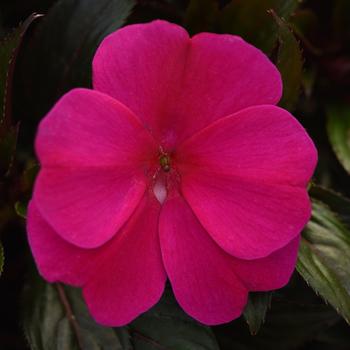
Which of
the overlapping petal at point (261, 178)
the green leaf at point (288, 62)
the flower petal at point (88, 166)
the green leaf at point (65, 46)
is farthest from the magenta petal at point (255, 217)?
the green leaf at point (65, 46)

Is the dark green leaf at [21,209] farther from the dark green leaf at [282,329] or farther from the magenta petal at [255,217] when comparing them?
the dark green leaf at [282,329]

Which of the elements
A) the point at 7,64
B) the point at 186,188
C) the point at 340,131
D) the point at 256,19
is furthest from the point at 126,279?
the point at 340,131

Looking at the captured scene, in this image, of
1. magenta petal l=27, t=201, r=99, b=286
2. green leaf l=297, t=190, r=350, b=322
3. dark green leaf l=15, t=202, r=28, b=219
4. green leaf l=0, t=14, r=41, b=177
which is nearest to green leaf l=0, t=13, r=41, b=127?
green leaf l=0, t=14, r=41, b=177

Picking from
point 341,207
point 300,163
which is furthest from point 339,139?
point 300,163

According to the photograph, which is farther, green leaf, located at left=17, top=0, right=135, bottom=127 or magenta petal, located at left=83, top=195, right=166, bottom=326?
green leaf, located at left=17, top=0, right=135, bottom=127

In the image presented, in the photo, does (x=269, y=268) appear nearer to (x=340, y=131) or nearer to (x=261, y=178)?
(x=261, y=178)

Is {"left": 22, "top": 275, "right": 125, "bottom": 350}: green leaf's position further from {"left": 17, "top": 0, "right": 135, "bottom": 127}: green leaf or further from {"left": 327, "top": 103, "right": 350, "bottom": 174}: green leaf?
{"left": 327, "top": 103, "right": 350, "bottom": 174}: green leaf
